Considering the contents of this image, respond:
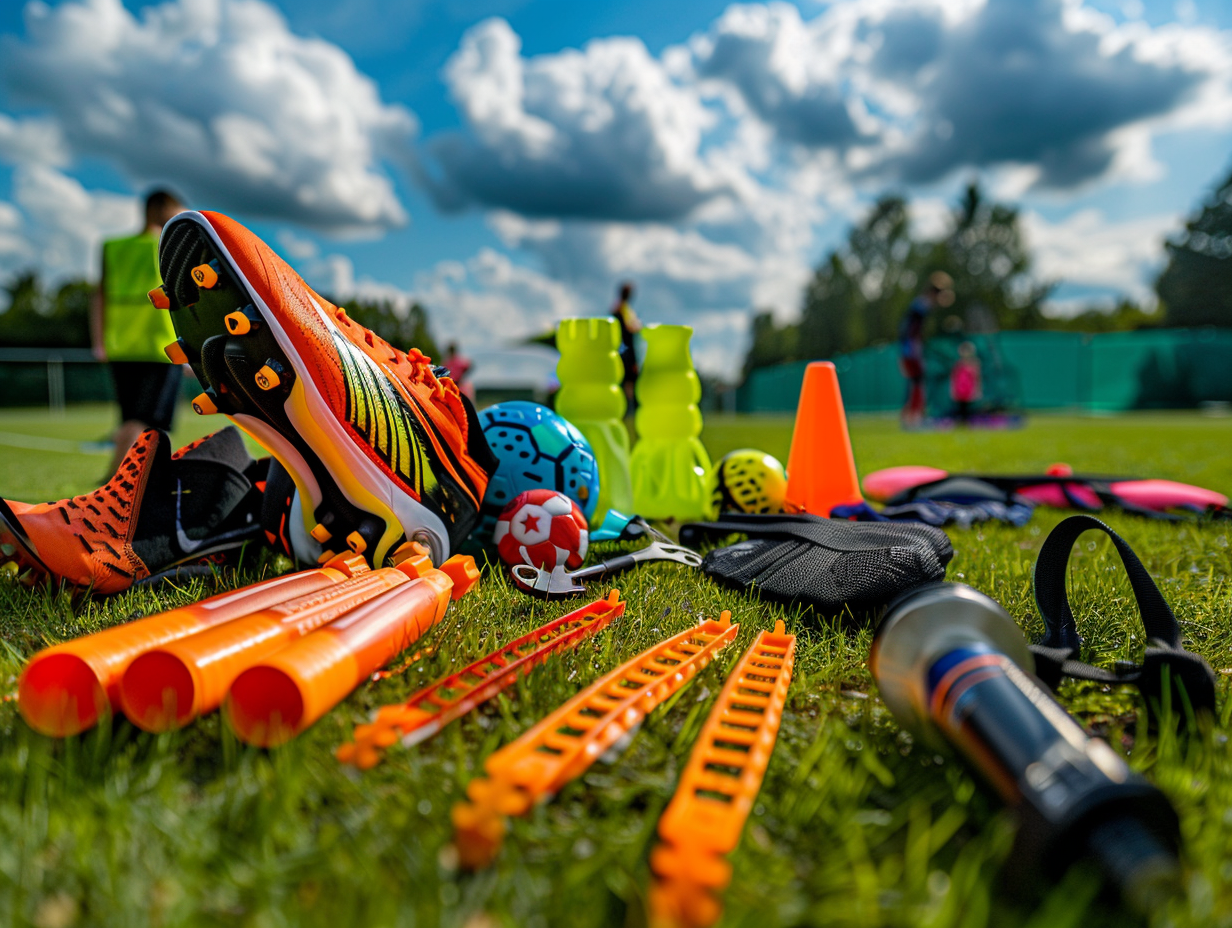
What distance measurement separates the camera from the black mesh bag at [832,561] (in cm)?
185

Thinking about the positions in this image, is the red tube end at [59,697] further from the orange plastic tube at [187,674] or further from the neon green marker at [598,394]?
the neon green marker at [598,394]

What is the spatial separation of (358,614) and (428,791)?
43 cm

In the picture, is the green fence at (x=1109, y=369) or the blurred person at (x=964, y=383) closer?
the blurred person at (x=964, y=383)

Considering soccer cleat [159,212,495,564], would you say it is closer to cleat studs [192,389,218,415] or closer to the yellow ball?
cleat studs [192,389,218,415]

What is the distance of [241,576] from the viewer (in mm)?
2068

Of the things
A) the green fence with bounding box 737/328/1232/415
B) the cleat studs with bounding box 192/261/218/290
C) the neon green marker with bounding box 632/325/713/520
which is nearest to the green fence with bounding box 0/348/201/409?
the green fence with bounding box 737/328/1232/415

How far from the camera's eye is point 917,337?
44.9ft

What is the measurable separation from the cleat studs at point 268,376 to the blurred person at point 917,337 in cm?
1194

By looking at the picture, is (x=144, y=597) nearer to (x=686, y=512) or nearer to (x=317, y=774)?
(x=317, y=774)

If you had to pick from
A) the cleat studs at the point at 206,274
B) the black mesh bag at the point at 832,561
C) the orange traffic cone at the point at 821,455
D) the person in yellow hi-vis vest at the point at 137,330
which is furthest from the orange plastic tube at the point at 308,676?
the person in yellow hi-vis vest at the point at 137,330

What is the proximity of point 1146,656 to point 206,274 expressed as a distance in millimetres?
2081

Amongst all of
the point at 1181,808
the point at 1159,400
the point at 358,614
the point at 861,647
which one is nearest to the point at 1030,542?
the point at 861,647

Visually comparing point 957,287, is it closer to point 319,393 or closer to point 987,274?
point 987,274

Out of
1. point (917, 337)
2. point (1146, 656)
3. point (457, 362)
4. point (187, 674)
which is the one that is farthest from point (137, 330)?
point (917, 337)
